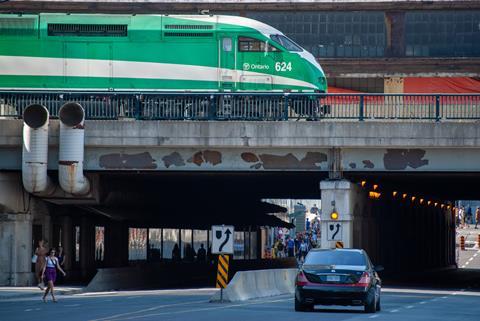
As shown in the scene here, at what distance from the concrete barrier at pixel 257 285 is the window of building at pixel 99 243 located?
1546cm

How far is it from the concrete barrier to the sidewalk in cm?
679

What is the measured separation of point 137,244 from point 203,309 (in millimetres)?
31388

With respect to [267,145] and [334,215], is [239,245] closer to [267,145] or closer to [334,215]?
[334,215]

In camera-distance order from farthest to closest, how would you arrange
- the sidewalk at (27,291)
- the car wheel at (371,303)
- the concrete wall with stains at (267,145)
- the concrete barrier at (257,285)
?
the concrete wall with stains at (267,145)
the sidewalk at (27,291)
the concrete barrier at (257,285)
the car wheel at (371,303)

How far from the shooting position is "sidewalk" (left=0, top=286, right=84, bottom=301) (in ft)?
125

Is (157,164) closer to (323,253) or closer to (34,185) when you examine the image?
(34,185)

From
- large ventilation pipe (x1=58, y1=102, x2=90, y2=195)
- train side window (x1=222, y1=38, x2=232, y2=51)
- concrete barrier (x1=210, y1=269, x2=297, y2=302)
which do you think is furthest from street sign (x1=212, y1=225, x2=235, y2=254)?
train side window (x1=222, y1=38, x2=232, y2=51)

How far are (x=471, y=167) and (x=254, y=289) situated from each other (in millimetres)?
10357

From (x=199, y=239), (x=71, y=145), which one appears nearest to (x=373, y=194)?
(x=71, y=145)

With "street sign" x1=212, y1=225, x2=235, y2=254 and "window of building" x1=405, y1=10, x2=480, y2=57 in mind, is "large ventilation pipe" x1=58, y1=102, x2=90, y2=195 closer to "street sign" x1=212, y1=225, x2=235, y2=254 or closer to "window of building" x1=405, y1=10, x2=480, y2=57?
"street sign" x1=212, y1=225, x2=235, y2=254

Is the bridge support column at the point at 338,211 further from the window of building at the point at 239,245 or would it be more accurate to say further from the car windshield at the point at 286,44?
the window of building at the point at 239,245

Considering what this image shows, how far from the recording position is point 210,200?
63.1 m

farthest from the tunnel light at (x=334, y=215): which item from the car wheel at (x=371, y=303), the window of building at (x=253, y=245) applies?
the window of building at (x=253, y=245)

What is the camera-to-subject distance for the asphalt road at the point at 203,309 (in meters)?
26.5
